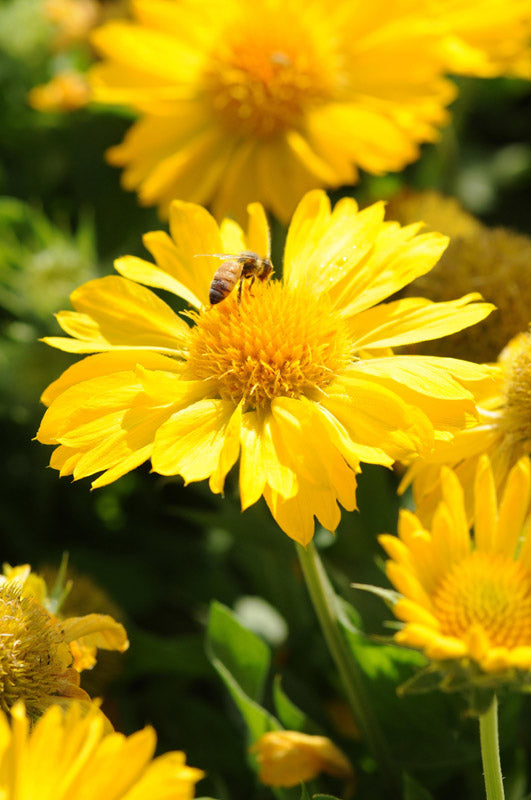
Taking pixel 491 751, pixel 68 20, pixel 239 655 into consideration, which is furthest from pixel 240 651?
pixel 68 20

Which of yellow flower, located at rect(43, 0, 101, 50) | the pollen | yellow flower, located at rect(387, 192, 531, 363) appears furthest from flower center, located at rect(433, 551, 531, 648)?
yellow flower, located at rect(43, 0, 101, 50)

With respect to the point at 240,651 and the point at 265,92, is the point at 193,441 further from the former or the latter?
the point at 265,92

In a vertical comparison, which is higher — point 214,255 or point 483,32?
point 483,32

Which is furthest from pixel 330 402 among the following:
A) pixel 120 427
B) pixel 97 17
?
pixel 97 17

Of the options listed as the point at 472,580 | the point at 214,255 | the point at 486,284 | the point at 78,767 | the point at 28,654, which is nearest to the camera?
the point at 78,767

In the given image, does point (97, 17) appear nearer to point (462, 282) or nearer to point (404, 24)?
point (404, 24)

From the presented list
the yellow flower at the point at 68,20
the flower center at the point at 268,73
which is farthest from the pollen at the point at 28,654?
the yellow flower at the point at 68,20

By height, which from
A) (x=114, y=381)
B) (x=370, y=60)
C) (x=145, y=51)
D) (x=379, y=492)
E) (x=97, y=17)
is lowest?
(x=379, y=492)
